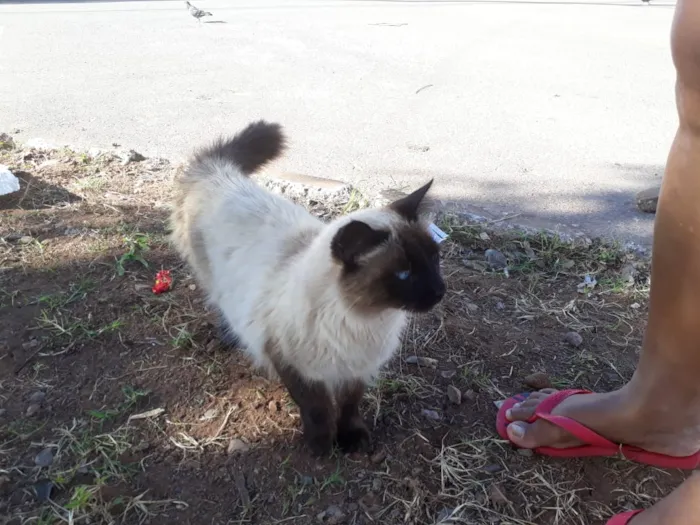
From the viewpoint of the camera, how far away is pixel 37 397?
96.9 inches

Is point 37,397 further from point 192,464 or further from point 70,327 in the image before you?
point 192,464

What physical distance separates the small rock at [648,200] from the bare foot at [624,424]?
2.21 m

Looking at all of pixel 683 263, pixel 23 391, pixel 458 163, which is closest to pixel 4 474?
pixel 23 391

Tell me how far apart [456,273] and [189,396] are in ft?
5.03

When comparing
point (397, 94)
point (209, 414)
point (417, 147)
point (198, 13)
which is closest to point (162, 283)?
point (209, 414)

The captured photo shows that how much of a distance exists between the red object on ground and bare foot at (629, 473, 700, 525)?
2.33 m

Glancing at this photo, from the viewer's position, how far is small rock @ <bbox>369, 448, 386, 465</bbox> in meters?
2.28

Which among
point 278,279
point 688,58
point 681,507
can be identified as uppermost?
point 688,58

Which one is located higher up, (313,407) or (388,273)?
(388,273)

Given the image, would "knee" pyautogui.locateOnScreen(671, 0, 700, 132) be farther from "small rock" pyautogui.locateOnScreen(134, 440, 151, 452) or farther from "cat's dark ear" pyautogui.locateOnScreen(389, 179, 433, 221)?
"small rock" pyautogui.locateOnScreen(134, 440, 151, 452)

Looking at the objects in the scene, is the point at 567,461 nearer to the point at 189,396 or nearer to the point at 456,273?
the point at 456,273

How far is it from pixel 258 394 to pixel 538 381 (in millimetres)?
1177

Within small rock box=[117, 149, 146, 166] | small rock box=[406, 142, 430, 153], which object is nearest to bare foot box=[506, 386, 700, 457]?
small rock box=[406, 142, 430, 153]

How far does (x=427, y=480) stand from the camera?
2.20 m
